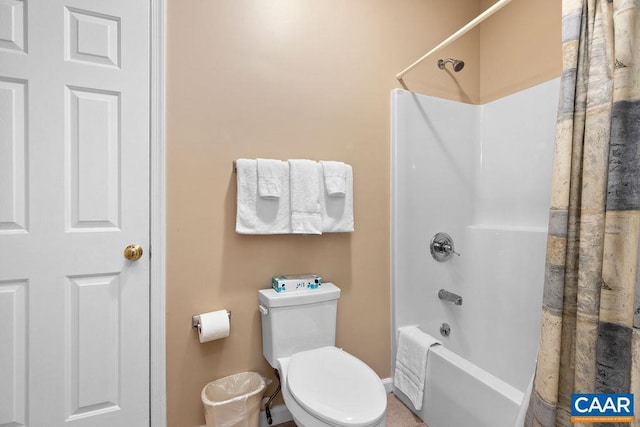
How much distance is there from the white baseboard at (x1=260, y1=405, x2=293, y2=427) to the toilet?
12.2 inches

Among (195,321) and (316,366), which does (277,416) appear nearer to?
(316,366)

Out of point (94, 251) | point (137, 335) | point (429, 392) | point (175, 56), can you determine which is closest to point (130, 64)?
point (175, 56)

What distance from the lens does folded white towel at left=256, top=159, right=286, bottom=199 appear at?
4.99 feet

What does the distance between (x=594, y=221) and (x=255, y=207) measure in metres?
1.27

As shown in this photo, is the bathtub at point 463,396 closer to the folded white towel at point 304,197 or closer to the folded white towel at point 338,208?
the folded white towel at point 338,208

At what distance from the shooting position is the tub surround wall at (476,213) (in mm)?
1701

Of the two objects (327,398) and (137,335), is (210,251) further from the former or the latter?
(327,398)

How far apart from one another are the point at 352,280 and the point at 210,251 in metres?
0.79

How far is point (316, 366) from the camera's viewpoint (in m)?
1.37

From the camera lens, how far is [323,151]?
1.74 m

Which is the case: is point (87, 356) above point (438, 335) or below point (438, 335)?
above

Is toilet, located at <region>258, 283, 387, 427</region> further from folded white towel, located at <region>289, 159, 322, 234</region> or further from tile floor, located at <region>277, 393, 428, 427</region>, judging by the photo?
tile floor, located at <region>277, 393, 428, 427</region>

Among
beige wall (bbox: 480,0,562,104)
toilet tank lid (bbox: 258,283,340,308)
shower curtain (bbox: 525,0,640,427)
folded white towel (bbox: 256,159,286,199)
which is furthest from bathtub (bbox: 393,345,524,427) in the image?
beige wall (bbox: 480,0,562,104)

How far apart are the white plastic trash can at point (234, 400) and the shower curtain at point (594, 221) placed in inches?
43.4
